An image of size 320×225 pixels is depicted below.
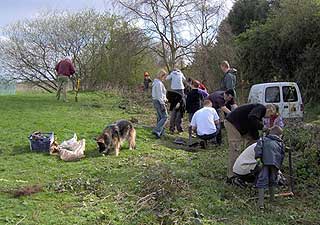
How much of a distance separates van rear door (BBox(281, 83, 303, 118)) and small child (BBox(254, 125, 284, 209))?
9.21 meters

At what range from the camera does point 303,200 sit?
7688 mm

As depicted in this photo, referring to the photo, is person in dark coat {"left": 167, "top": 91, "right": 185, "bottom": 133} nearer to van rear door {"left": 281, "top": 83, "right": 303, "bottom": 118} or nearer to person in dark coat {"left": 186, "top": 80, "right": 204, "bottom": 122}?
person in dark coat {"left": 186, "top": 80, "right": 204, "bottom": 122}

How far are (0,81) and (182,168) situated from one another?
31602 mm

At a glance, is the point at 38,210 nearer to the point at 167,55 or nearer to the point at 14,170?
the point at 14,170

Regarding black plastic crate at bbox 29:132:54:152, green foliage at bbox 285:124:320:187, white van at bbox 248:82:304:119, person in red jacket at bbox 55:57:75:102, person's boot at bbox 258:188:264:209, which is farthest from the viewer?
person in red jacket at bbox 55:57:75:102

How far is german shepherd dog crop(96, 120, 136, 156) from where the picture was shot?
10.2 meters

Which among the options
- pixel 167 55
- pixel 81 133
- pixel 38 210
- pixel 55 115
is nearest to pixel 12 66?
pixel 167 55

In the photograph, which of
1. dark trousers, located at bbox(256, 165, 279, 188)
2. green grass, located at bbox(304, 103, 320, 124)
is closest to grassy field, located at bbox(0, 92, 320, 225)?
dark trousers, located at bbox(256, 165, 279, 188)

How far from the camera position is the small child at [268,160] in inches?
286

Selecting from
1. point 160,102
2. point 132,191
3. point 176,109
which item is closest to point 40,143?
point 132,191

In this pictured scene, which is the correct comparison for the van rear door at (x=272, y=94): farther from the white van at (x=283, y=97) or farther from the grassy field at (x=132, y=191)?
the grassy field at (x=132, y=191)

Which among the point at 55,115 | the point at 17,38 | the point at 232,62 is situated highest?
the point at 17,38

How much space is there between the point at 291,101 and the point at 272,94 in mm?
692

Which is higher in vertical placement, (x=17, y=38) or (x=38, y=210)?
(x=17, y=38)
